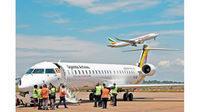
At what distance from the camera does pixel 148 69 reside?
3128 cm

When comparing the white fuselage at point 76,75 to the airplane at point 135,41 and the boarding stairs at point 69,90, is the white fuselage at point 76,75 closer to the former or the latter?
the boarding stairs at point 69,90

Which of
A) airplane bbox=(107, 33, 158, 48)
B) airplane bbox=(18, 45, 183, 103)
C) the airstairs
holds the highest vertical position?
airplane bbox=(107, 33, 158, 48)

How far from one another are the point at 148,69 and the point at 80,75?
9898mm

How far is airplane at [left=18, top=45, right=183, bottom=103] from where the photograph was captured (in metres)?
20.6

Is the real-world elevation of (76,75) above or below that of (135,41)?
below

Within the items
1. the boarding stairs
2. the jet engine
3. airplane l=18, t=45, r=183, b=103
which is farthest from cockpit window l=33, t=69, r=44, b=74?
the jet engine

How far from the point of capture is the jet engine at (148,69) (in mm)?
30922

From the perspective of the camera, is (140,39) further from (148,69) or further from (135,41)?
(148,69)

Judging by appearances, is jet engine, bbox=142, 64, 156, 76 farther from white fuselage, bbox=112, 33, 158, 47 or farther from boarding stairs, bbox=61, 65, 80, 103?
white fuselage, bbox=112, 33, 158, 47

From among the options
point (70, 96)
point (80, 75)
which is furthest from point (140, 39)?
point (70, 96)

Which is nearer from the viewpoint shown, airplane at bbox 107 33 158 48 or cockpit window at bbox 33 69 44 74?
cockpit window at bbox 33 69 44 74

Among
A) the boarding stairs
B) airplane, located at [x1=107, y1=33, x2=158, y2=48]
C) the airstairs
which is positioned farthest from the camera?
airplane, located at [x1=107, y1=33, x2=158, y2=48]

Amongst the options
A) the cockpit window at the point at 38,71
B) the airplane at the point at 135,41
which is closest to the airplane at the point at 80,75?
the cockpit window at the point at 38,71
